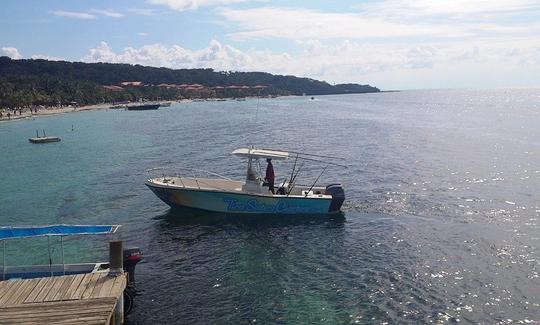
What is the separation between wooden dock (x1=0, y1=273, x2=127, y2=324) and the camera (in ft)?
42.6

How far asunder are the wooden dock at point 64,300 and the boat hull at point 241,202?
12.9m

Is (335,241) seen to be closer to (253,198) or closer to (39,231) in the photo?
(253,198)

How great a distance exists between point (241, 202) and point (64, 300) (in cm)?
1559

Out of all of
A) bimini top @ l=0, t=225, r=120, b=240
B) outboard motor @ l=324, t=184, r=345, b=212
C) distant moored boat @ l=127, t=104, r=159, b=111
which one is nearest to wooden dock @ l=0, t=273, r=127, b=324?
bimini top @ l=0, t=225, r=120, b=240

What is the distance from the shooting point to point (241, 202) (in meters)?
28.9

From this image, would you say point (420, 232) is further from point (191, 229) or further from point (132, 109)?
point (132, 109)

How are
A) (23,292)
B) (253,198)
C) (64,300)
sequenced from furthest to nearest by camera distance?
(253,198)
(23,292)
(64,300)

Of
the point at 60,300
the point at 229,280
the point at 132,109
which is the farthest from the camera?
the point at 132,109

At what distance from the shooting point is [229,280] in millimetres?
20125

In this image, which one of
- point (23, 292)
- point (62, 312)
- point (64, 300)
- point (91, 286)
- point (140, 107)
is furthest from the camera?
point (140, 107)

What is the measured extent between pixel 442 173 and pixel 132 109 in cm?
13040

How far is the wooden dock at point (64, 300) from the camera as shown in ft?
42.6

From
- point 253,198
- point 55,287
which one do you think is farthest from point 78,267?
point 253,198

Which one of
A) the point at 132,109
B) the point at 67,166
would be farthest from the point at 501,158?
the point at 132,109
